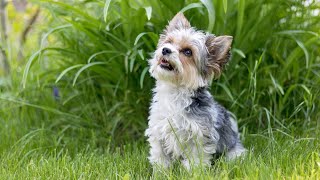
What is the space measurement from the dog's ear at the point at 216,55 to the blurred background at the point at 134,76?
0.72 metres

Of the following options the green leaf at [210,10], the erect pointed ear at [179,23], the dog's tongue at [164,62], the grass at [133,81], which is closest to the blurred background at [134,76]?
the grass at [133,81]

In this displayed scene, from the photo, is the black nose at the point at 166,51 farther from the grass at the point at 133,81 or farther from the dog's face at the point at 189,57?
the grass at the point at 133,81

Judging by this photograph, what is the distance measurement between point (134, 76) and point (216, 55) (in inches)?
53.3

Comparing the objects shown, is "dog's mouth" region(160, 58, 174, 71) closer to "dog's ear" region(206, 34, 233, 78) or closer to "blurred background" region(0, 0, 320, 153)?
"dog's ear" region(206, 34, 233, 78)

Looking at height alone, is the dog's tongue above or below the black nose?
below

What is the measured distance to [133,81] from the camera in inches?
209

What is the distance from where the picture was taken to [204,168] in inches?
153

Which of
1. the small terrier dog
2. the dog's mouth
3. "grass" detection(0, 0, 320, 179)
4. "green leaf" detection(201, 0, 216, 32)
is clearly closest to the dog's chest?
the small terrier dog

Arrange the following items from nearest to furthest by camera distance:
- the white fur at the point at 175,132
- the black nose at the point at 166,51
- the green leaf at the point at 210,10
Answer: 1. the black nose at the point at 166,51
2. the white fur at the point at 175,132
3. the green leaf at the point at 210,10

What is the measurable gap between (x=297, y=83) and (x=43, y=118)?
8.69 ft

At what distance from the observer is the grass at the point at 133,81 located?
490cm

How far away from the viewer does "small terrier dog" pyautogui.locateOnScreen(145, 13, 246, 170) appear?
4.05 m

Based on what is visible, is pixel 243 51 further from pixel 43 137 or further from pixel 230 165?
pixel 43 137

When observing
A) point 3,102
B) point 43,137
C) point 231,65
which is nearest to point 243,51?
point 231,65
